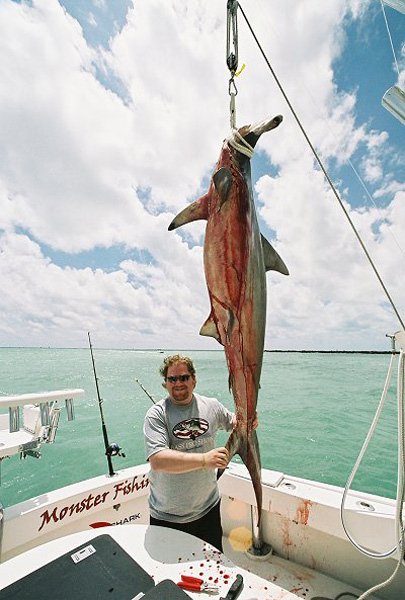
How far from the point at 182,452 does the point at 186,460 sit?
0.57 ft

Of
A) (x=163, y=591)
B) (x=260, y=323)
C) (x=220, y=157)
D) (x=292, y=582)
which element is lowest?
(x=292, y=582)

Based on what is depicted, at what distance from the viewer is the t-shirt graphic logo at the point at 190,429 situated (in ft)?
8.74

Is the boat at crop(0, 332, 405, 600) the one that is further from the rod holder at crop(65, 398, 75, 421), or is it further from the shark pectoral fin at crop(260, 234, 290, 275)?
the shark pectoral fin at crop(260, 234, 290, 275)

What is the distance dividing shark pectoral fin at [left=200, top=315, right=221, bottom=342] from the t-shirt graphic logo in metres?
1.38

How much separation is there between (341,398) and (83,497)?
931 inches

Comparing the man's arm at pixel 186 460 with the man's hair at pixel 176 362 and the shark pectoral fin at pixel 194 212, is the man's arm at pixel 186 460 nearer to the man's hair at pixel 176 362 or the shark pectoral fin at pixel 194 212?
the man's hair at pixel 176 362

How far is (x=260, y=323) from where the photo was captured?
156cm

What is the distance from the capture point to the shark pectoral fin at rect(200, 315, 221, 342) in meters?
1.60

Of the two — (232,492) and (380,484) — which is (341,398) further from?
(232,492)

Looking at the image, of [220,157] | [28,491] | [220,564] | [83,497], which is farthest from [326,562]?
[28,491]

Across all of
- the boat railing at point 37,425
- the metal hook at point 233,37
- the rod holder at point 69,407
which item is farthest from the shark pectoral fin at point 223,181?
the rod holder at point 69,407

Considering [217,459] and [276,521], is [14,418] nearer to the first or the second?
[217,459]

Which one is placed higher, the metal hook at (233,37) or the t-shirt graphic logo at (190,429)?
the metal hook at (233,37)

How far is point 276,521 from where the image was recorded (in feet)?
12.1
